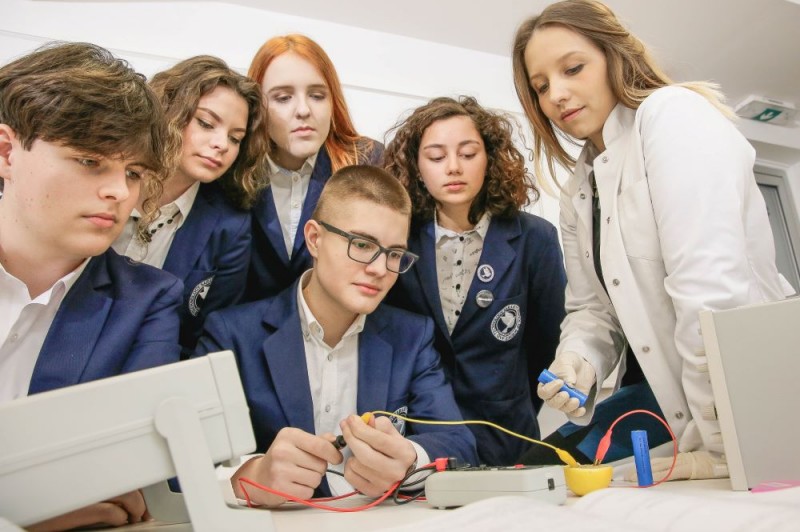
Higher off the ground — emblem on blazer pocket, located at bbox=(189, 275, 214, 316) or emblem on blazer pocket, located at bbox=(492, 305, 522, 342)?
emblem on blazer pocket, located at bbox=(189, 275, 214, 316)

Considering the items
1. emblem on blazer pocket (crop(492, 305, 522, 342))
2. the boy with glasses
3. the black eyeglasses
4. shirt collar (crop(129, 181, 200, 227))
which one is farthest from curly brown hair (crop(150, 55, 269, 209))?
emblem on blazer pocket (crop(492, 305, 522, 342))

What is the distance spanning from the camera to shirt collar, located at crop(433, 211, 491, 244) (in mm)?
1854

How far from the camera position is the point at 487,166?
1.91 meters

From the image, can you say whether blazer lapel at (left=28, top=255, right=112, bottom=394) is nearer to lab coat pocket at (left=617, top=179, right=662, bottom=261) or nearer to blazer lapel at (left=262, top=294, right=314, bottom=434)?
blazer lapel at (left=262, top=294, right=314, bottom=434)

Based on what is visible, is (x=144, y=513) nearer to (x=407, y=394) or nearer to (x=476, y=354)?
(x=407, y=394)

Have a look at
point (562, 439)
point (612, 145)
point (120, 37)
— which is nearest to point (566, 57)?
point (612, 145)

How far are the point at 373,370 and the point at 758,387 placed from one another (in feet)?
2.62

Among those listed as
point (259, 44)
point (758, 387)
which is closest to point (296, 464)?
point (758, 387)

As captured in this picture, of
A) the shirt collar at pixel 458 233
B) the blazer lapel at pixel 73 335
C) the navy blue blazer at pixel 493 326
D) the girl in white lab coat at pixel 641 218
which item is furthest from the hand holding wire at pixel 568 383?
the blazer lapel at pixel 73 335

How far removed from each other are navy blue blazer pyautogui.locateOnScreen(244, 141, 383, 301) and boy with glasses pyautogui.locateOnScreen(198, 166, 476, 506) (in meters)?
0.17

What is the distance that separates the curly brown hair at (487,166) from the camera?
1864 mm

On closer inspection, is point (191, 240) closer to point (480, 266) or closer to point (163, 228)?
point (163, 228)

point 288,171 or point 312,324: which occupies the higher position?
point 288,171

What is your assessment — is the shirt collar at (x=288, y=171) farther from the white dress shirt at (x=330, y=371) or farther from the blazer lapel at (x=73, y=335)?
the blazer lapel at (x=73, y=335)
